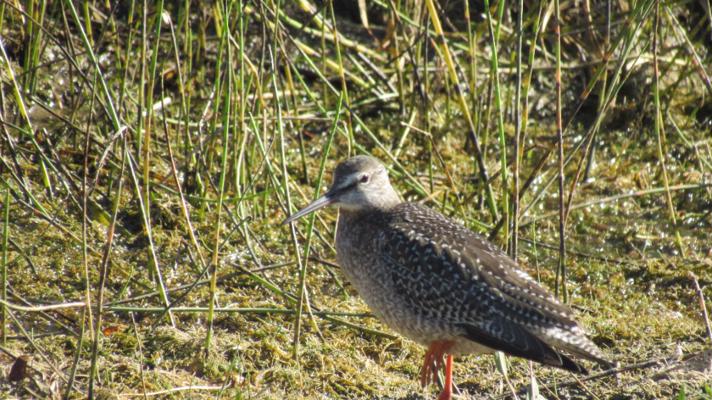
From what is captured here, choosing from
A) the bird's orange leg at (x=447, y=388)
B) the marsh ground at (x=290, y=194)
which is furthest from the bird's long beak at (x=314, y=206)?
the bird's orange leg at (x=447, y=388)

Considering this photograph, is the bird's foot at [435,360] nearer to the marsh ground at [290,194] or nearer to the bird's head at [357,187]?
the marsh ground at [290,194]

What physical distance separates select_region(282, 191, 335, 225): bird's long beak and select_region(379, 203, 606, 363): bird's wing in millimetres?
453

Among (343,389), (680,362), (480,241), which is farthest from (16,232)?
(680,362)

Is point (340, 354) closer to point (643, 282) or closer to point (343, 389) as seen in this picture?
point (343, 389)

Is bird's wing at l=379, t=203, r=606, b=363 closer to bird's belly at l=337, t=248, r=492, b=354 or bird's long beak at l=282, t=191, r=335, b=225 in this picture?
bird's belly at l=337, t=248, r=492, b=354

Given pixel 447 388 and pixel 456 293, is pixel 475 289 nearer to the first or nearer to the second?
pixel 456 293

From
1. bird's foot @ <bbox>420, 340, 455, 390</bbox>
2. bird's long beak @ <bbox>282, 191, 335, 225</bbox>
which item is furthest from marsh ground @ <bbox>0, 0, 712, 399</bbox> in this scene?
bird's foot @ <bbox>420, 340, 455, 390</bbox>

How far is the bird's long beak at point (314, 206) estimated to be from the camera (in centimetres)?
583

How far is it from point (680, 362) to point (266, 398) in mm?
2564

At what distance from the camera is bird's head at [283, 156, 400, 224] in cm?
620

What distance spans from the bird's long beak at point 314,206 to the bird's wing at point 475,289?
0.45 meters

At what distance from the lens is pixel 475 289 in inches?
214

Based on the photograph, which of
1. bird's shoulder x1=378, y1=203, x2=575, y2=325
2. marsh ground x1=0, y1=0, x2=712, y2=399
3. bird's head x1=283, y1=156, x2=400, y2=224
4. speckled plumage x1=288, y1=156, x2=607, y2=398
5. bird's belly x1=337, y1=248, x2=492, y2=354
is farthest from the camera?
bird's head x1=283, y1=156, x2=400, y2=224

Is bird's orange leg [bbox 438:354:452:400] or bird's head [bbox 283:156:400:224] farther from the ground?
bird's head [bbox 283:156:400:224]
